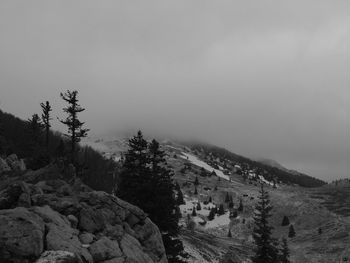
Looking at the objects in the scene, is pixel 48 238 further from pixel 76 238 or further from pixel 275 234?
pixel 275 234

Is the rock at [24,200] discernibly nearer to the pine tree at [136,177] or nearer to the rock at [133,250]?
the rock at [133,250]

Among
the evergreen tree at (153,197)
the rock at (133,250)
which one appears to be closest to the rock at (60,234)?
the rock at (133,250)

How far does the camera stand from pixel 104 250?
27.8 m

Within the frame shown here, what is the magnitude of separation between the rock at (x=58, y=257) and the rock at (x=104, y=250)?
13.4 feet

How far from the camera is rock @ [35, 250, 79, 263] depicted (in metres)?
22.1

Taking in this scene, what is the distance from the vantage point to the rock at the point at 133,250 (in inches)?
1184

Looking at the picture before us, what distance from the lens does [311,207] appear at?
567ft

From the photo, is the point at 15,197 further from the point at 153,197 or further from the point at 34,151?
the point at 34,151

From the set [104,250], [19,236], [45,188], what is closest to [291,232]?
[45,188]

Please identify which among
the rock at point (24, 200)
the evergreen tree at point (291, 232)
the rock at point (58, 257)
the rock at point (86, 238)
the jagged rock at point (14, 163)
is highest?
the jagged rock at point (14, 163)

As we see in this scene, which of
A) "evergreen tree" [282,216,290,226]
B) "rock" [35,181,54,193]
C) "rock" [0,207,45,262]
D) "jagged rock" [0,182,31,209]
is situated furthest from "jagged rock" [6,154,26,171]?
"evergreen tree" [282,216,290,226]

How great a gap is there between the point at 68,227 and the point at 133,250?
5.88m

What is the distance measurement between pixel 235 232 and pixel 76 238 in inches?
5518

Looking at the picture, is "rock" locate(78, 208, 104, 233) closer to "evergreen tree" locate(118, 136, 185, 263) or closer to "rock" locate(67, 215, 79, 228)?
"rock" locate(67, 215, 79, 228)
